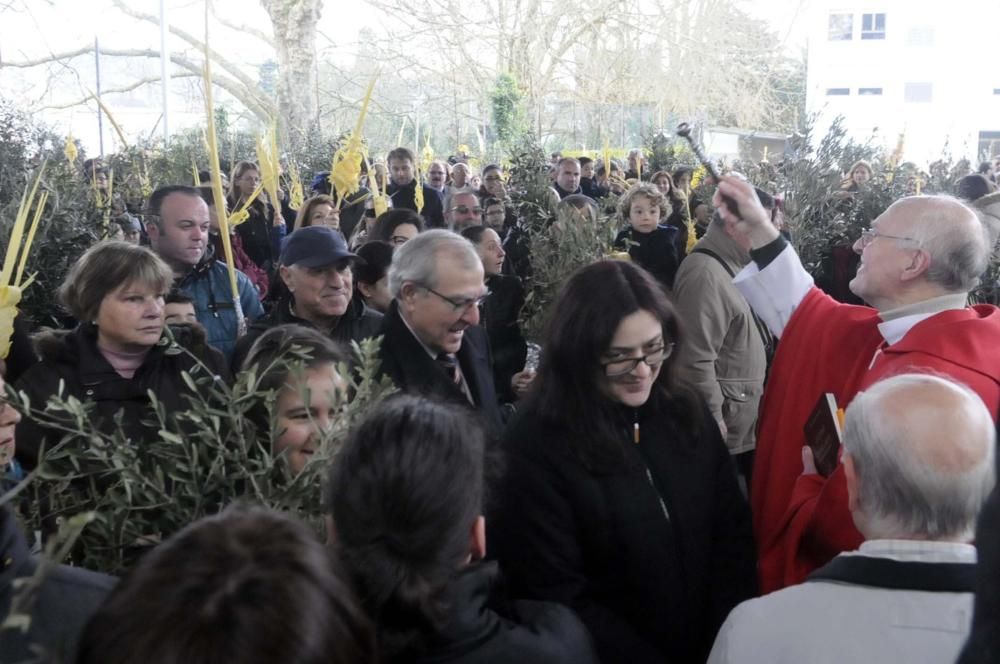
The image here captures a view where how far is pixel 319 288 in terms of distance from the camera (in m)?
3.99

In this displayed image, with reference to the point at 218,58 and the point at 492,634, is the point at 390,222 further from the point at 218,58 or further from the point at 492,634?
the point at 218,58

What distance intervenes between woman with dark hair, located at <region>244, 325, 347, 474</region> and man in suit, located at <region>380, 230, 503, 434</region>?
2.07 feet

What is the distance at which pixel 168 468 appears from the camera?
1.89 m

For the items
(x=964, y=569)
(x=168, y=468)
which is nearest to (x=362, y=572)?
(x=168, y=468)

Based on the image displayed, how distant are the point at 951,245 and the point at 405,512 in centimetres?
227

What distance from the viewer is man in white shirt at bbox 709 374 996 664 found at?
67.2 inches

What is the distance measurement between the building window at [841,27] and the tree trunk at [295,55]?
27.1 m

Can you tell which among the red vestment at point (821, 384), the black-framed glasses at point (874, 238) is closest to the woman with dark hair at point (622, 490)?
the red vestment at point (821, 384)

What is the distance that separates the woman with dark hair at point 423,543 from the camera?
5.26 feet

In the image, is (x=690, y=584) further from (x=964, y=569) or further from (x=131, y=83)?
(x=131, y=83)

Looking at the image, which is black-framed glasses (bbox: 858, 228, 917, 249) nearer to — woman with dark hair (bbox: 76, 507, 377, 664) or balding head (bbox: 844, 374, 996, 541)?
balding head (bbox: 844, 374, 996, 541)

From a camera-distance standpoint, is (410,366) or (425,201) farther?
(425,201)

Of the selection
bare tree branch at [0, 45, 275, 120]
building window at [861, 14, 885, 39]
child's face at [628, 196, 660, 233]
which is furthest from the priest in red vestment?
building window at [861, 14, 885, 39]

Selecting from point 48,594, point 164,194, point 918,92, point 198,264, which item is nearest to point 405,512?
point 48,594
